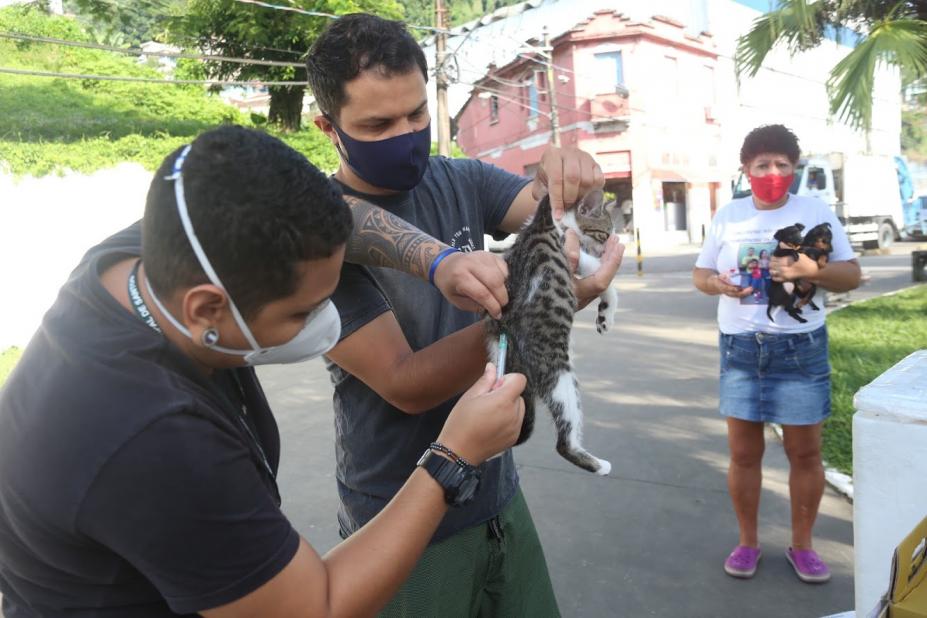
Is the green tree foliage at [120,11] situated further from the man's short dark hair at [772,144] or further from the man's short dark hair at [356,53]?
the man's short dark hair at [356,53]

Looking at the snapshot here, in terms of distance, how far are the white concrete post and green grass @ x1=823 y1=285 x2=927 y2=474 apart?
9.07 ft

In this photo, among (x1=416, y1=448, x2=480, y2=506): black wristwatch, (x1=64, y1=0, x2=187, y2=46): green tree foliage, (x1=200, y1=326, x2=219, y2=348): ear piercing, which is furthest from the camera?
(x1=64, y1=0, x2=187, y2=46): green tree foliage

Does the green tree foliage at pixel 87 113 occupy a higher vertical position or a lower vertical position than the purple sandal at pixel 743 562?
higher

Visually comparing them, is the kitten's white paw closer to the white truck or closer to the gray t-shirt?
the gray t-shirt

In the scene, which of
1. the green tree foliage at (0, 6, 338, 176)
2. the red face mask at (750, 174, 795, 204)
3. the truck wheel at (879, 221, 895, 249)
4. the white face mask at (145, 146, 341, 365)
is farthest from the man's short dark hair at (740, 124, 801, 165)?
the truck wheel at (879, 221, 895, 249)

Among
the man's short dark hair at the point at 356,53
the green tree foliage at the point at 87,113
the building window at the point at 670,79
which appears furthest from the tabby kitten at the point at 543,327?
the building window at the point at 670,79

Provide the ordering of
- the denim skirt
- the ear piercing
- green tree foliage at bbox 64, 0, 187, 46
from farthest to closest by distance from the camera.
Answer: green tree foliage at bbox 64, 0, 187, 46 → the denim skirt → the ear piercing

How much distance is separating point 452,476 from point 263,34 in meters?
17.3

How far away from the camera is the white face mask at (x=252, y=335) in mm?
1038

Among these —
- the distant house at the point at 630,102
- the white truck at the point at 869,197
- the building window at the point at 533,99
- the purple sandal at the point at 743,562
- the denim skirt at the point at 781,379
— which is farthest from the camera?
the building window at the point at 533,99

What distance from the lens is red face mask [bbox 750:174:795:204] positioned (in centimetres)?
337

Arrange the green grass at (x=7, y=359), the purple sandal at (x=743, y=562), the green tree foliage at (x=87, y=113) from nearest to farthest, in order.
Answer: the purple sandal at (x=743, y=562), the green grass at (x=7, y=359), the green tree foliage at (x=87, y=113)

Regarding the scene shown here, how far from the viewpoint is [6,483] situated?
100 centimetres

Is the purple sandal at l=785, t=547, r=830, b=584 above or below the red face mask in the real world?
below
